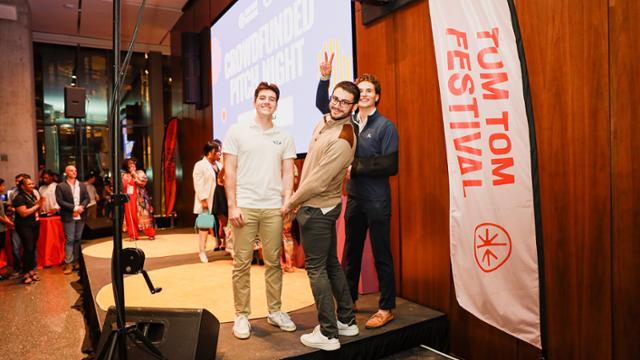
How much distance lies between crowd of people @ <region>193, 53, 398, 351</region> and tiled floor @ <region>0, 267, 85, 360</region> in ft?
5.19

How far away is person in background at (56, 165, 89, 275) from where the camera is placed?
5.60m

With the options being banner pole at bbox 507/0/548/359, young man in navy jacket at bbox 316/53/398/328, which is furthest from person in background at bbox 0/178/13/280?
banner pole at bbox 507/0/548/359

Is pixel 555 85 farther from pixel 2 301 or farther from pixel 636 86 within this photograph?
pixel 2 301

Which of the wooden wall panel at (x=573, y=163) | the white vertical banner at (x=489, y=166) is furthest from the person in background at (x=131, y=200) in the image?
the wooden wall panel at (x=573, y=163)

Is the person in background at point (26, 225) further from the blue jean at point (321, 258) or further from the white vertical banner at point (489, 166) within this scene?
the white vertical banner at point (489, 166)

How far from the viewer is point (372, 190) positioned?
2502 millimetres

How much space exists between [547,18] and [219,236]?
4417 millimetres

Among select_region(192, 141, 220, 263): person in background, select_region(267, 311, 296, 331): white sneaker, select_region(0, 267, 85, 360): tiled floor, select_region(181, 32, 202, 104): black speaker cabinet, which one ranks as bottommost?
select_region(0, 267, 85, 360): tiled floor

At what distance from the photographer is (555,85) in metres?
2.16

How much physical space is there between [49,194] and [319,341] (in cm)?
577

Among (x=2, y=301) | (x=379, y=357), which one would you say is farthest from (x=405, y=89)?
(x=2, y=301)

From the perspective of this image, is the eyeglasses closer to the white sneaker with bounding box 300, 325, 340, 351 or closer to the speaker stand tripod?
the speaker stand tripod

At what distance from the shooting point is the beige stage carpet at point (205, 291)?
9.91 ft

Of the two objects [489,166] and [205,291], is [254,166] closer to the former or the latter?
[489,166]
